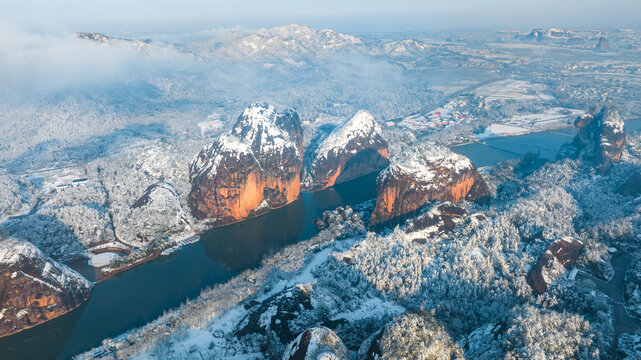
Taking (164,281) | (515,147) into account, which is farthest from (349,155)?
(515,147)

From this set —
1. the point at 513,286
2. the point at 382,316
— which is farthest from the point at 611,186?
the point at 382,316

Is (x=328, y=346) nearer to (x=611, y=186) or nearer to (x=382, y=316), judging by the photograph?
(x=382, y=316)

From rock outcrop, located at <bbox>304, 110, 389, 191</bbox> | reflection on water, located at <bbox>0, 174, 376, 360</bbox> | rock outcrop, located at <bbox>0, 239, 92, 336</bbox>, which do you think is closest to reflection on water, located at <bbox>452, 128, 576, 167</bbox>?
rock outcrop, located at <bbox>304, 110, 389, 191</bbox>

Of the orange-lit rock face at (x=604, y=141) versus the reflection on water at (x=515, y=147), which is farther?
the reflection on water at (x=515, y=147)

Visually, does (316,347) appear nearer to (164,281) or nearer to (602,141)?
(164,281)

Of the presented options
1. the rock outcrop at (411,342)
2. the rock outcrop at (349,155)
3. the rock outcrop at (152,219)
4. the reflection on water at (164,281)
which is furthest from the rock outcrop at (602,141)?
the rock outcrop at (152,219)

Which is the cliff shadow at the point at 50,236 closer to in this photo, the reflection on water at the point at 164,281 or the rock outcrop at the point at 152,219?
the reflection on water at the point at 164,281

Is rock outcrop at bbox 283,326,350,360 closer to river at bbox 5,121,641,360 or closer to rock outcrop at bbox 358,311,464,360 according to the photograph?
rock outcrop at bbox 358,311,464,360
